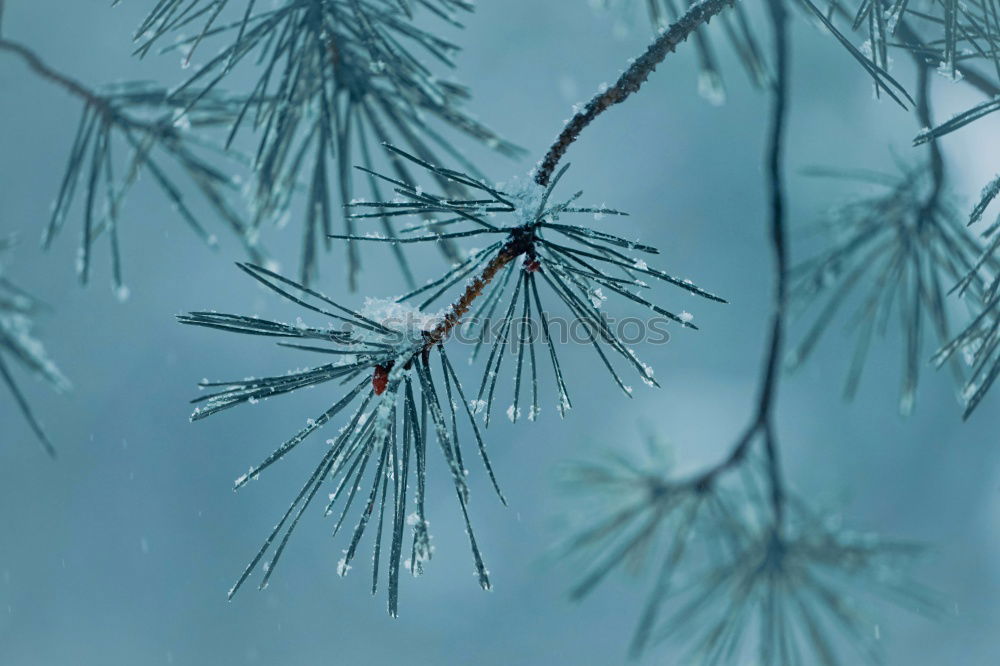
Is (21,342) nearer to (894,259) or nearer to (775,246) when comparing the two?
(775,246)

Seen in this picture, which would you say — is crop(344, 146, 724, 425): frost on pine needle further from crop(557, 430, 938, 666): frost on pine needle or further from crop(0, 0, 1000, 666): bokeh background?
crop(0, 0, 1000, 666): bokeh background

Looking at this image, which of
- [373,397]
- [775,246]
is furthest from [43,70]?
[775,246]

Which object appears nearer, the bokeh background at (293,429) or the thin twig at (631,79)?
the thin twig at (631,79)

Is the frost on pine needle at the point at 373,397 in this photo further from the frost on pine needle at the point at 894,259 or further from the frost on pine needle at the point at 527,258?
the frost on pine needle at the point at 894,259

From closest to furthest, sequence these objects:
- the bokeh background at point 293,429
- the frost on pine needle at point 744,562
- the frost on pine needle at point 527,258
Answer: the frost on pine needle at point 527,258
the frost on pine needle at point 744,562
the bokeh background at point 293,429

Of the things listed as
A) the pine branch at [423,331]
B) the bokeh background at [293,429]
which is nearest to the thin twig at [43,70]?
the pine branch at [423,331]

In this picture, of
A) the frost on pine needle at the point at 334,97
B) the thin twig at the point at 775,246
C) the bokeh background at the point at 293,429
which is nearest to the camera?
the frost on pine needle at the point at 334,97

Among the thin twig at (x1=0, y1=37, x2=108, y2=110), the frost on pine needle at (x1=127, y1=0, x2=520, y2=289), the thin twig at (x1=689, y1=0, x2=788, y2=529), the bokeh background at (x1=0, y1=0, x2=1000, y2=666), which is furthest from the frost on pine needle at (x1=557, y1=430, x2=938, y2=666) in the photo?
the bokeh background at (x1=0, y1=0, x2=1000, y2=666)

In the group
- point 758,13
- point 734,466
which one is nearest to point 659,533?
point 734,466
